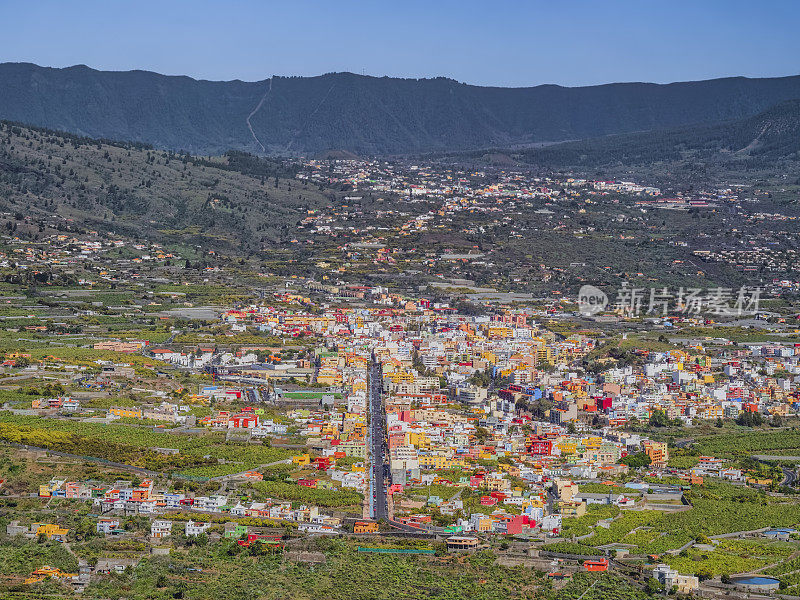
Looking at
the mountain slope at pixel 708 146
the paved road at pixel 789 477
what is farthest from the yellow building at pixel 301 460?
the mountain slope at pixel 708 146

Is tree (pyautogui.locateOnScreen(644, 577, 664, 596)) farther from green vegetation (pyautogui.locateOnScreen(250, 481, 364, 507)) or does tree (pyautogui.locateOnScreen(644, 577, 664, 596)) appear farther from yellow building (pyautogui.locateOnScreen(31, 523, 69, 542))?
yellow building (pyautogui.locateOnScreen(31, 523, 69, 542))

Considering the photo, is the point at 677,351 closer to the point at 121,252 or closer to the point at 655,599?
the point at 655,599

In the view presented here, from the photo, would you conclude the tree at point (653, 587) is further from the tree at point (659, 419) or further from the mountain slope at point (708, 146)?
the mountain slope at point (708, 146)

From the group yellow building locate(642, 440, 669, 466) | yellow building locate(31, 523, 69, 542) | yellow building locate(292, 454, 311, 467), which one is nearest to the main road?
yellow building locate(292, 454, 311, 467)

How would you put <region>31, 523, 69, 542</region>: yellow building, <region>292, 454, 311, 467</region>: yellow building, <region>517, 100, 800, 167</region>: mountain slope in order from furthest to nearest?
<region>517, 100, 800, 167</region>: mountain slope
<region>292, 454, 311, 467</region>: yellow building
<region>31, 523, 69, 542</region>: yellow building

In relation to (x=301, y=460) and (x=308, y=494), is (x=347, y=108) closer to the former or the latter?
(x=301, y=460)

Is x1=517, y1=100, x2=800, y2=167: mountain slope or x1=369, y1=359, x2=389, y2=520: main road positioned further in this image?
x1=517, y1=100, x2=800, y2=167: mountain slope
